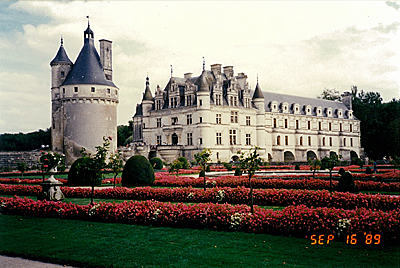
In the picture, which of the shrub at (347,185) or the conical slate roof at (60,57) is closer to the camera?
the shrub at (347,185)

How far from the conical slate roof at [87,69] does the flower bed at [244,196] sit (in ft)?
63.3

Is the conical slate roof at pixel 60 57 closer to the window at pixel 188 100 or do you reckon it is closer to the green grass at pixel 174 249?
the window at pixel 188 100

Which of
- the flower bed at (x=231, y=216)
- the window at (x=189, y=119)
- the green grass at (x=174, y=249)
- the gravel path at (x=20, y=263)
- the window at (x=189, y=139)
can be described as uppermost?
the window at (x=189, y=119)

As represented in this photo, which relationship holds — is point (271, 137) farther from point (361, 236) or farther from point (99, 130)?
point (361, 236)

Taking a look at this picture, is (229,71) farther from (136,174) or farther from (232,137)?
(136,174)

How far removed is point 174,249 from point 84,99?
2928cm

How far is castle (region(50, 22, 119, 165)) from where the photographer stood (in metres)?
34.6

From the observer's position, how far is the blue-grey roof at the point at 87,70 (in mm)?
35312

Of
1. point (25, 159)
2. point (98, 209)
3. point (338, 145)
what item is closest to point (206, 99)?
point (25, 159)

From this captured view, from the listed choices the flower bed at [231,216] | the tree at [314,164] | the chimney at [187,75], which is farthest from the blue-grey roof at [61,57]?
the flower bed at [231,216]

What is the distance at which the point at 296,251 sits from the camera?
23.7ft

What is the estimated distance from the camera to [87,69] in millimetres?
35750

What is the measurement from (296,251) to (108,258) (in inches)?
132

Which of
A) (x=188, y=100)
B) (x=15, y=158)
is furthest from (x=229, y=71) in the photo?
(x=15, y=158)
